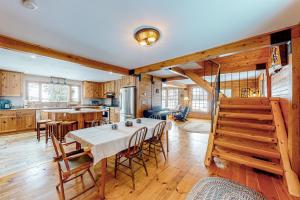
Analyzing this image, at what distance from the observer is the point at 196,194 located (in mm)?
1818

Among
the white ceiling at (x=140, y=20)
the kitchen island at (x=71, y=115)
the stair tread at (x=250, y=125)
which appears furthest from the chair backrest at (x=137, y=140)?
the kitchen island at (x=71, y=115)

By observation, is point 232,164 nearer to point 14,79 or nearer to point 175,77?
point 175,77

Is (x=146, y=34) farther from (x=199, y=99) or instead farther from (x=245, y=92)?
(x=199, y=99)

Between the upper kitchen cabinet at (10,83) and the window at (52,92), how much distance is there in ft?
1.73

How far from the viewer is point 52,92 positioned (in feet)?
20.5

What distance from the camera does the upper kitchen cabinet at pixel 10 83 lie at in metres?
4.68

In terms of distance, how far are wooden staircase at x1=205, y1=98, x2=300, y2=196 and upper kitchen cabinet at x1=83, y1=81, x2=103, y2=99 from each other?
6.64 meters

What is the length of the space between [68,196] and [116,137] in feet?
3.27

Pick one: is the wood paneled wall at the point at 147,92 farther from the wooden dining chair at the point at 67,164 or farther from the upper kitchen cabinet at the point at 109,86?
the wooden dining chair at the point at 67,164

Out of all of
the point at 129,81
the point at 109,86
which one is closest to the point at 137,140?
the point at 129,81

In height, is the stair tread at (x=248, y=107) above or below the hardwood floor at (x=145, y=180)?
above

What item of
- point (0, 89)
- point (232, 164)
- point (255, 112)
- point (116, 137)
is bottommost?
point (232, 164)

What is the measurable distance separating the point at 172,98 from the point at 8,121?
30.3 ft

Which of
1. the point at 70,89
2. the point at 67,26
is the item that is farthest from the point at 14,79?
the point at 67,26
